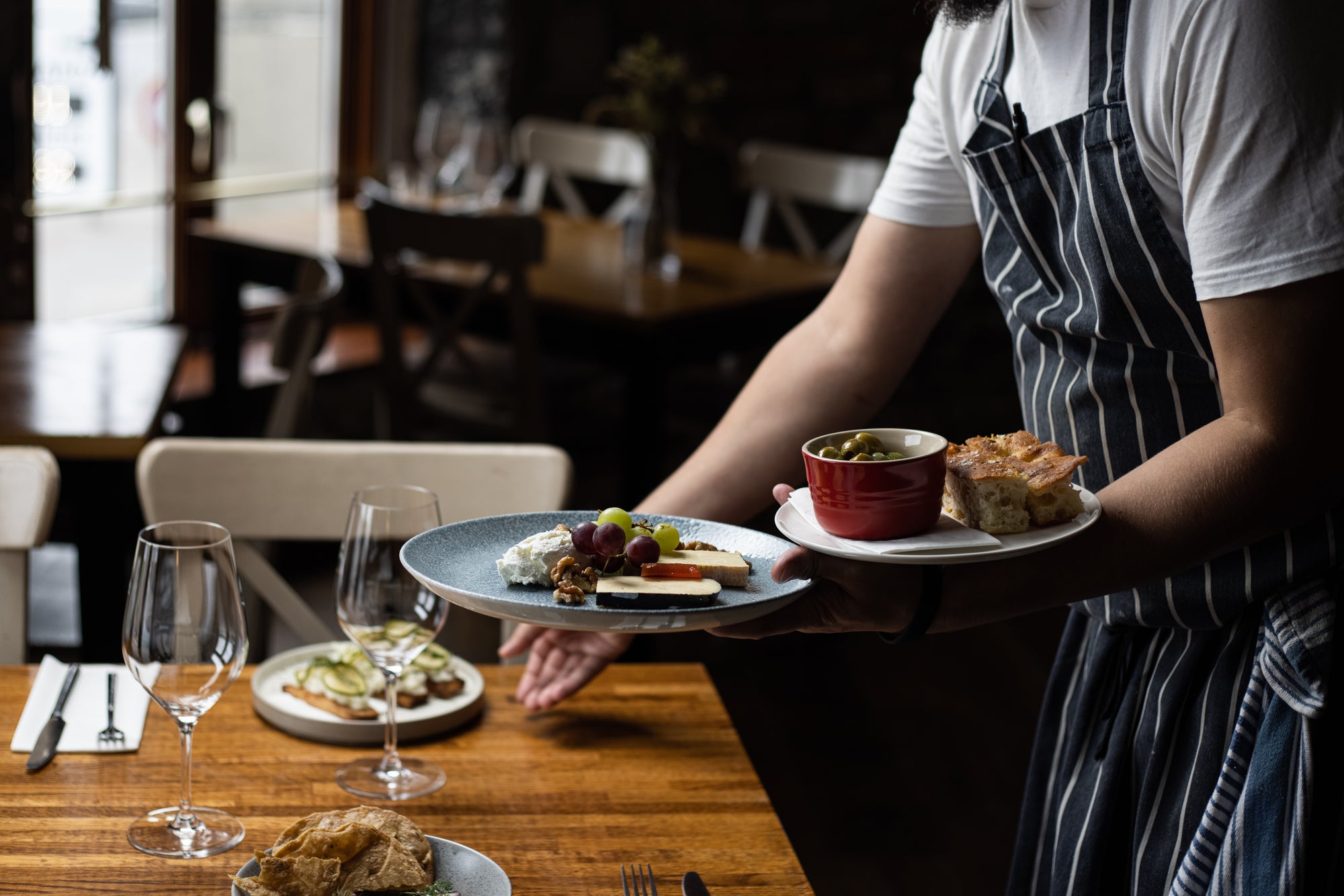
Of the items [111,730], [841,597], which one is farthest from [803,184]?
[841,597]

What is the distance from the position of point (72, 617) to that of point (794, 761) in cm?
175

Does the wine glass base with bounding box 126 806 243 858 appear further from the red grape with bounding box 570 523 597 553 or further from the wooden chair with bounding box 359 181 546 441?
the wooden chair with bounding box 359 181 546 441

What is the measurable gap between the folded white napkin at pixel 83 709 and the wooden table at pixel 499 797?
0.5 inches

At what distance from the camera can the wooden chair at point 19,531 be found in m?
1.55

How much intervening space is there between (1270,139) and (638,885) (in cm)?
69

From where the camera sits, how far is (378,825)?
3.29 feet

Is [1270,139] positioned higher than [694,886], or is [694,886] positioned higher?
[1270,139]

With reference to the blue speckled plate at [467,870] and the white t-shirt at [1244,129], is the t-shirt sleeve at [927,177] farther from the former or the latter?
the blue speckled plate at [467,870]

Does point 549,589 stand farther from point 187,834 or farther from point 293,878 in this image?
point 187,834

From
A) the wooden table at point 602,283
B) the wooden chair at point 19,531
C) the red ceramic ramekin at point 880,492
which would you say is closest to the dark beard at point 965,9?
the red ceramic ramekin at point 880,492

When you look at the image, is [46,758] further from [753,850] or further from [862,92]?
[862,92]

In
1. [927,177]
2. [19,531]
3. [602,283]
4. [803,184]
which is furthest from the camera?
[803,184]

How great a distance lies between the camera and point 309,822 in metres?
1.02

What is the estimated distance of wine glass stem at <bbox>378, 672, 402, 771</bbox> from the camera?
1.21 m
